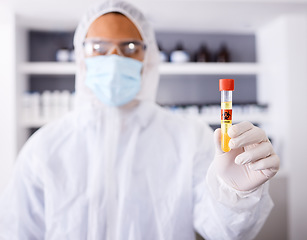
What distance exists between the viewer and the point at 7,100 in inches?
76.5

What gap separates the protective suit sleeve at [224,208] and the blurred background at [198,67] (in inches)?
49.7

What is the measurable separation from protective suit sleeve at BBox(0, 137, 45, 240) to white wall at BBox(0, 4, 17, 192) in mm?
1079

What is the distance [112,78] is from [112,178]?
1.08ft

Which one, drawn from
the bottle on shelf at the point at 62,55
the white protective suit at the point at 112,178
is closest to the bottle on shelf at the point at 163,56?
the bottle on shelf at the point at 62,55

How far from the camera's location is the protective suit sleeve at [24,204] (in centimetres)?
92

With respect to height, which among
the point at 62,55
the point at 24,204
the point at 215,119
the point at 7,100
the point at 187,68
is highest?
the point at 62,55

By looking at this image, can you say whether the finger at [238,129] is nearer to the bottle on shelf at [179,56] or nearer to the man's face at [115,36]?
the man's face at [115,36]

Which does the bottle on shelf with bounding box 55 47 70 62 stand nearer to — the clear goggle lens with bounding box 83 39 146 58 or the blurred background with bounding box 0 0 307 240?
the blurred background with bounding box 0 0 307 240

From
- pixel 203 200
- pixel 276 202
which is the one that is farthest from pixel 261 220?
pixel 276 202

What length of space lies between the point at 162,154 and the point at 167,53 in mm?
1567

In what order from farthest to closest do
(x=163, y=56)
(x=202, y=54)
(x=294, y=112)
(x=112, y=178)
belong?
(x=202, y=54)
(x=163, y=56)
(x=294, y=112)
(x=112, y=178)

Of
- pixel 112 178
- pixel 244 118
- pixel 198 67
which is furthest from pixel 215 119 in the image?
pixel 112 178

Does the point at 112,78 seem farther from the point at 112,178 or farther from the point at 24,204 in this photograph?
the point at 24,204

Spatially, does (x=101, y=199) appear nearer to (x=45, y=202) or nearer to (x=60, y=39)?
(x=45, y=202)
